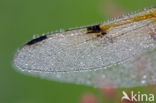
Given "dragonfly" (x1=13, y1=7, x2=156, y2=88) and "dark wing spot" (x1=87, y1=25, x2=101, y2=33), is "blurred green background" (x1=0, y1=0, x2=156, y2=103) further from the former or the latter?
"dark wing spot" (x1=87, y1=25, x2=101, y2=33)

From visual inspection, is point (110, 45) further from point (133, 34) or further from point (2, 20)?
point (2, 20)

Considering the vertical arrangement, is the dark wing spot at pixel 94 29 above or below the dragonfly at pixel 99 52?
above

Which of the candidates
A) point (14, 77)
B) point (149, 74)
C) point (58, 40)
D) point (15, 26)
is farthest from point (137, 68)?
point (15, 26)

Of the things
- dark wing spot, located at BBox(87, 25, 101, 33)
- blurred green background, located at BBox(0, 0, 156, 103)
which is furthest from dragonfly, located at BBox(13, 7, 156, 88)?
blurred green background, located at BBox(0, 0, 156, 103)

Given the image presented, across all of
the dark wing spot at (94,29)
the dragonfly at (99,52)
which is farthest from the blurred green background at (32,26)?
the dark wing spot at (94,29)

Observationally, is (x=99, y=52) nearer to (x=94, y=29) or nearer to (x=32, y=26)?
(x=94, y=29)

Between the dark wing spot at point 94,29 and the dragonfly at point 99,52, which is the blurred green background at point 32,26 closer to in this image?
the dragonfly at point 99,52
